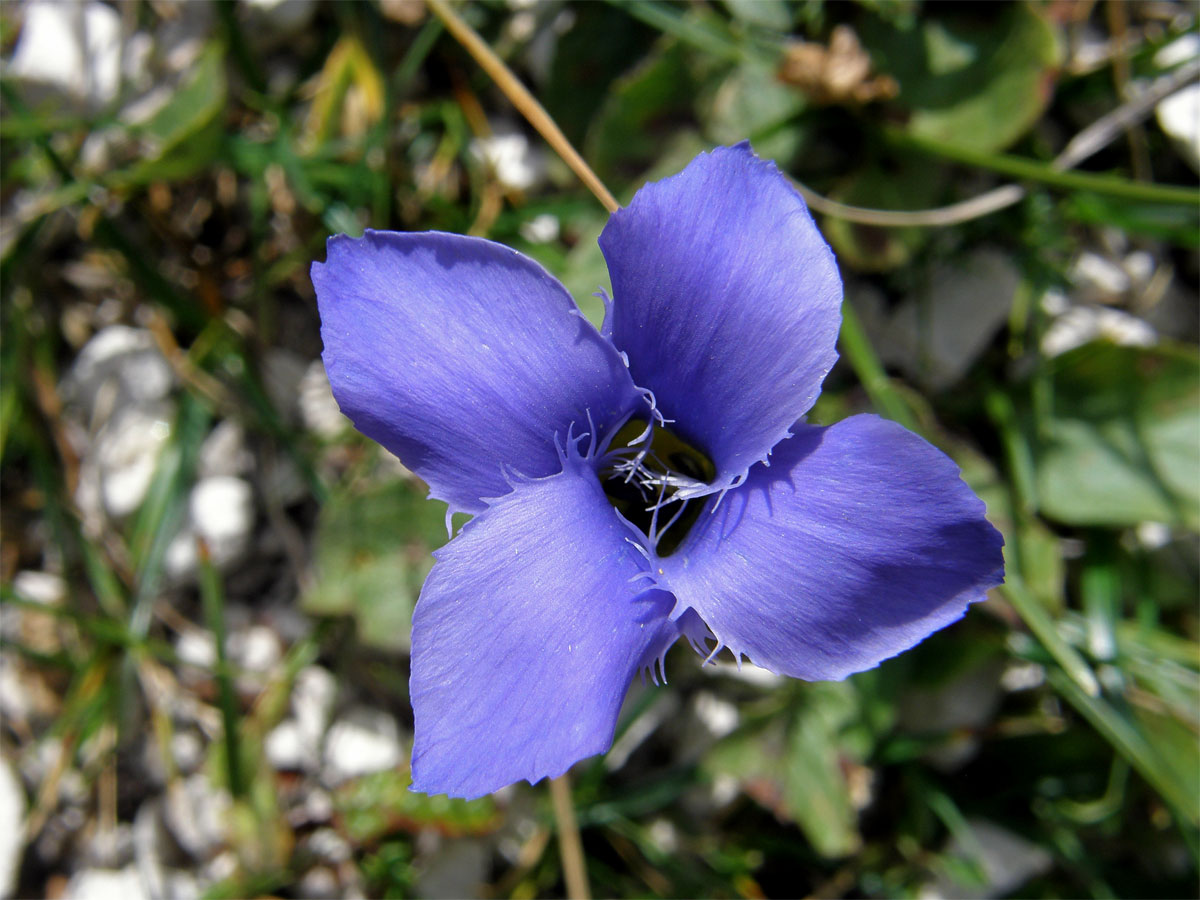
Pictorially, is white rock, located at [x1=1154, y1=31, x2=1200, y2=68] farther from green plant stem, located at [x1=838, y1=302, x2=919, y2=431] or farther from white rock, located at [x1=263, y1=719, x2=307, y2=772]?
white rock, located at [x1=263, y1=719, x2=307, y2=772]

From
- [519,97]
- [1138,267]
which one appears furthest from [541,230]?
[1138,267]

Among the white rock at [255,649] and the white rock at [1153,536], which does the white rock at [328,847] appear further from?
the white rock at [1153,536]

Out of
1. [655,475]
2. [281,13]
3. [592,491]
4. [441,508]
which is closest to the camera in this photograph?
[592,491]

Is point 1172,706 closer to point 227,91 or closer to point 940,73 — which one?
point 940,73

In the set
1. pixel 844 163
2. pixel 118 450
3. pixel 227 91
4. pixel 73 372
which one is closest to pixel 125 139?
pixel 227 91

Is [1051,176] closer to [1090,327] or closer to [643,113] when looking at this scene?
[1090,327]

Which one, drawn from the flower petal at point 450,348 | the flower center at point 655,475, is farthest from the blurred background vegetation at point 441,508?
the flower petal at point 450,348

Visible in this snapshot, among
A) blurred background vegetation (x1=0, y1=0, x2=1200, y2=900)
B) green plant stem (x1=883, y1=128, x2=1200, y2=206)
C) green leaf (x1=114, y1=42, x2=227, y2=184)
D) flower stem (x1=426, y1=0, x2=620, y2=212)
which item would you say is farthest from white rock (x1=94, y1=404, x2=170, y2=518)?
green plant stem (x1=883, y1=128, x2=1200, y2=206)
